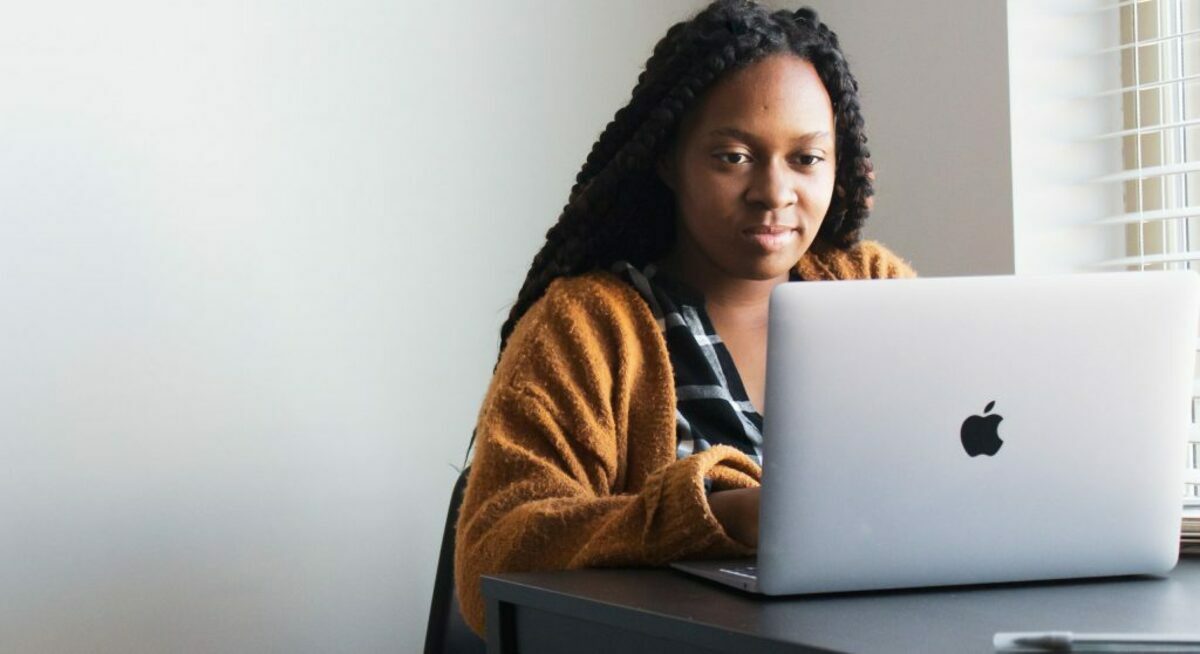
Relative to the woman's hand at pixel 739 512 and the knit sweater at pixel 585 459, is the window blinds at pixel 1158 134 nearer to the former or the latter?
the knit sweater at pixel 585 459

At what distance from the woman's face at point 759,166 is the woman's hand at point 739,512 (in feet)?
1.37

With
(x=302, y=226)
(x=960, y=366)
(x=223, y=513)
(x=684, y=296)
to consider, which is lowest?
(x=223, y=513)

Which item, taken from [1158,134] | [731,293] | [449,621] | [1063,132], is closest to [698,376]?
[731,293]

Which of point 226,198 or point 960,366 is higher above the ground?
point 226,198

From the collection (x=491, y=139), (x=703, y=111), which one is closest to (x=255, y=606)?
(x=491, y=139)

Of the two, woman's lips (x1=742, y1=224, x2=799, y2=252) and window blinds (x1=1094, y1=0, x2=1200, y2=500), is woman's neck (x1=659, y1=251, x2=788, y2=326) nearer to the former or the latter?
woman's lips (x1=742, y1=224, x2=799, y2=252)

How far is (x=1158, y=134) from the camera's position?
83.0 inches

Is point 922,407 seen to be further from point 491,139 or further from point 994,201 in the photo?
point 491,139

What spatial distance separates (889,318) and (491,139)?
1.38 meters

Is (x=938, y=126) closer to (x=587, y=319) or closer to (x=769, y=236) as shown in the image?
(x=769, y=236)

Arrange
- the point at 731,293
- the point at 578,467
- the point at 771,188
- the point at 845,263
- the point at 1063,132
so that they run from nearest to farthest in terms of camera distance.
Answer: the point at 578,467, the point at 771,188, the point at 731,293, the point at 845,263, the point at 1063,132

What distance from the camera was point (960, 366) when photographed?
902 mm

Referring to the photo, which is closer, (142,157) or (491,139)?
(142,157)

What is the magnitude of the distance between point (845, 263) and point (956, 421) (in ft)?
2.43
